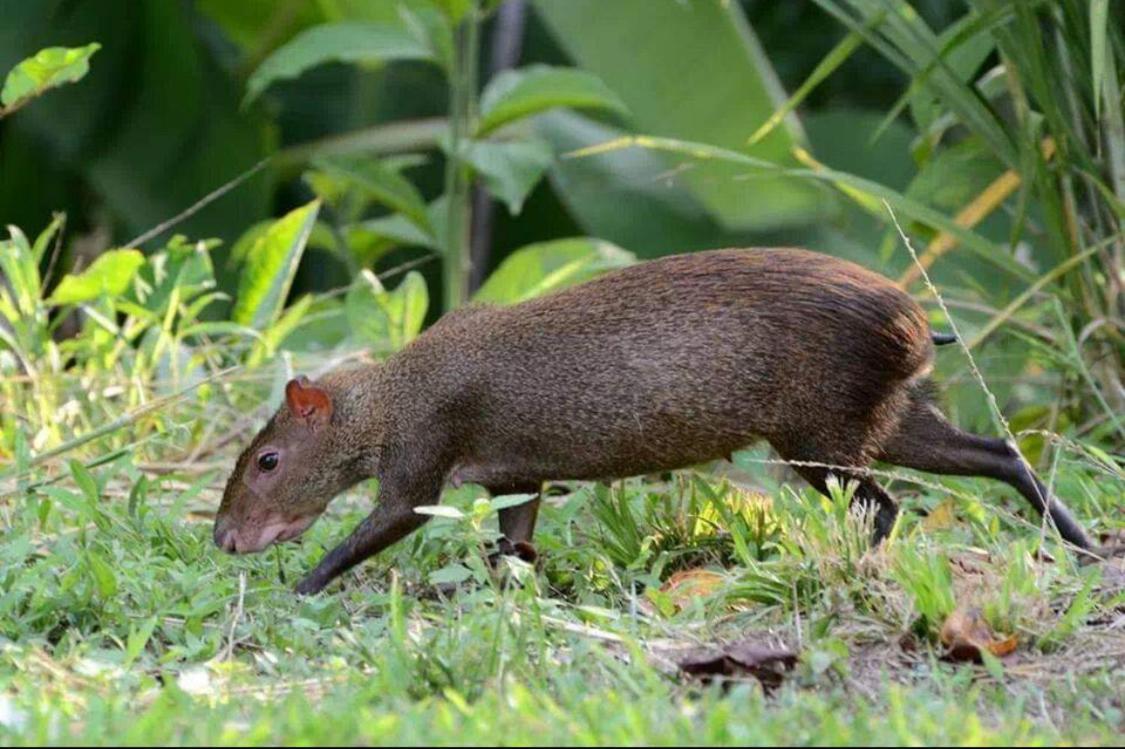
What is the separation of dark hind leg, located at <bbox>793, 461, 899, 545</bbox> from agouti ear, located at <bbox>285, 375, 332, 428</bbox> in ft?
4.08

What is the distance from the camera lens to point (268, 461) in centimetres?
474

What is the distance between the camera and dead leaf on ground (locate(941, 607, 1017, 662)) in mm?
3380

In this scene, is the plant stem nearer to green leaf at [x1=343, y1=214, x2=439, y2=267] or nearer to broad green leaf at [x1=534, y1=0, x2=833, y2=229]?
green leaf at [x1=343, y1=214, x2=439, y2=267]

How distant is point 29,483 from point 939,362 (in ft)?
8.70

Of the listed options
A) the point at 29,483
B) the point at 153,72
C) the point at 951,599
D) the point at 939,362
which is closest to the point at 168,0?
the point at 153,72

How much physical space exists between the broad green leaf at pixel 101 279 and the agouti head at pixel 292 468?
133 centimetres

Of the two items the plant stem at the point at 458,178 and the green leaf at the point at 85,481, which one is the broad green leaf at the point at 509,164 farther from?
the green leaf at the point at 85,481

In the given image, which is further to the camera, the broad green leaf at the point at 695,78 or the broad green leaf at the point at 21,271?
the broad green leaf at the point at 695,78

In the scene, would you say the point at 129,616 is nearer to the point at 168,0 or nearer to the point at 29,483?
the point at 29,483

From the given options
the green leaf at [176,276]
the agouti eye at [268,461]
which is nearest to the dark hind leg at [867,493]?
the agouti eye at [268,461]

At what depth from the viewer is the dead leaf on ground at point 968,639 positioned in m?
3.38

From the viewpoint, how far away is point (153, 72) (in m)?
8.84

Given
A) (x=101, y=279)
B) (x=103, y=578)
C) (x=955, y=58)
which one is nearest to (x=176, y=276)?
(x=101, y=279)

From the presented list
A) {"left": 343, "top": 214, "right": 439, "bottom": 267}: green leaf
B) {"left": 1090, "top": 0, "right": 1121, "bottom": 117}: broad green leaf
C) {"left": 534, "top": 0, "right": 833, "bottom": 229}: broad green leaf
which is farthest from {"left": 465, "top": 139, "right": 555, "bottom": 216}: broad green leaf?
{"left": 1090, "top": 0, "right": 1121, "bottom": 117}: broad green leaf
